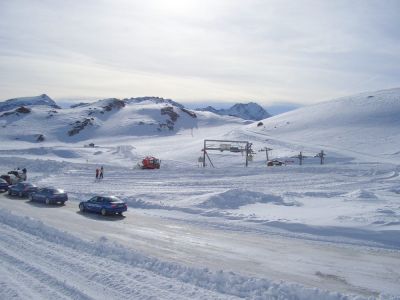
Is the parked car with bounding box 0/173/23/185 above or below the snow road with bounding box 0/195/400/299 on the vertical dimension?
below

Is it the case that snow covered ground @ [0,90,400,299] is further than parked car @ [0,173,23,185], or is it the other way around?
parked car @ [0,173,23,185]

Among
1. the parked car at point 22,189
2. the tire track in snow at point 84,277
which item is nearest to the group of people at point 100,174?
the parked car at point 22,189

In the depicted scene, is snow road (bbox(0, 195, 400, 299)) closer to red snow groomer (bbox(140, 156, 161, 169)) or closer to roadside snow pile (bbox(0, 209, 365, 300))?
roadside snow pile (bbox(0, 209, 365, 300))

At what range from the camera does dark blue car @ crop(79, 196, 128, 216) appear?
2834 cm

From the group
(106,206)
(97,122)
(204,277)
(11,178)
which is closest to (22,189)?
(11,178)

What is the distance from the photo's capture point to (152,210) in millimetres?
31031

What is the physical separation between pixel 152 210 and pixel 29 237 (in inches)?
493

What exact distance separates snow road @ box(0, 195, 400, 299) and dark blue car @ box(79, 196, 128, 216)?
3.10m

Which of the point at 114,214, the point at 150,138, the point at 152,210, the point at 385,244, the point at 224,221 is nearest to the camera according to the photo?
the point at 385,244

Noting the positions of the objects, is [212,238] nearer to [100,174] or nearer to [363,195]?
[363,195]

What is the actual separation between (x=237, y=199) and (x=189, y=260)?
14.5 m

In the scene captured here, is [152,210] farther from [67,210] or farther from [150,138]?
[150,138]

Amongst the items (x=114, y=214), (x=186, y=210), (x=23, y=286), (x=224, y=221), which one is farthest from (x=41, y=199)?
(x=23, y=286)

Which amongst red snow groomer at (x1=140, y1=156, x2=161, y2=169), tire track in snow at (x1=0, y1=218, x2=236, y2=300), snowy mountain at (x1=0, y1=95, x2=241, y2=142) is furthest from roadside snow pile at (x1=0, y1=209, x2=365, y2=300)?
snowy mountain at (x1=0, y1=95, x2=241, y2=142)
